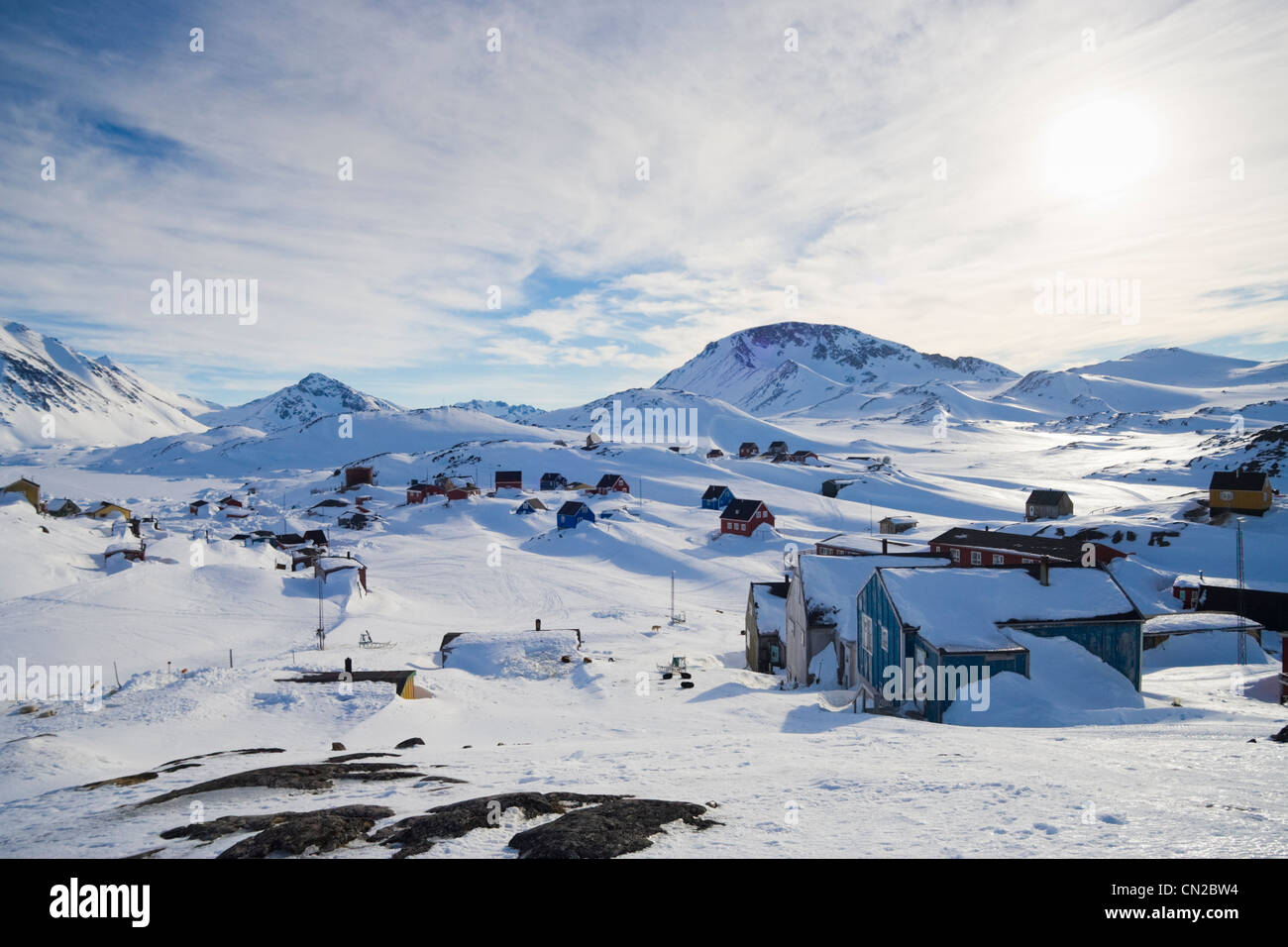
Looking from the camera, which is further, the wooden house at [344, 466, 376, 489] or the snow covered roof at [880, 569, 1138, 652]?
the wooden house at [344, 466, 376, 489]

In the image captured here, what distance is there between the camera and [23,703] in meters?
21.7

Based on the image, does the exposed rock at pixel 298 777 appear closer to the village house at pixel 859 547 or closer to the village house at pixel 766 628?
the village house at pixel 766 628

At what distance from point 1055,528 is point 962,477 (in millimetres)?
57067

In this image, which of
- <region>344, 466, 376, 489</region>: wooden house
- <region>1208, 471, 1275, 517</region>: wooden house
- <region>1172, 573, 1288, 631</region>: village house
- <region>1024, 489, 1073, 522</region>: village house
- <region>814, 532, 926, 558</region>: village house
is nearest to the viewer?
<region>1172, 573, 1288, 631</region>: village house

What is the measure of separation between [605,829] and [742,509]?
57147 mm

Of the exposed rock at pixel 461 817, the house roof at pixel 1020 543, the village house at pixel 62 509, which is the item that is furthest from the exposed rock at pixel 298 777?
the village house at pixel 62 509

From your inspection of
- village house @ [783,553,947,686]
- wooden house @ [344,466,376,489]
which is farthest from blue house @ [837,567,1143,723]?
wooden house @ [344,466,376,489]

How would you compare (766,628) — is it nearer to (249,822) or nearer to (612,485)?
(249,822)

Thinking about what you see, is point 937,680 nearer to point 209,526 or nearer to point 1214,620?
point 1214,620

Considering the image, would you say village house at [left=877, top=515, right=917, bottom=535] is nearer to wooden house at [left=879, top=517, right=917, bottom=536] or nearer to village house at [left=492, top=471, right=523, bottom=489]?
wooden house at [left=879, top=517, right=917, bottom=536]

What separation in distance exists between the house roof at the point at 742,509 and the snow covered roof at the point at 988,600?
41636mm

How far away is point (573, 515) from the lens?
222ft

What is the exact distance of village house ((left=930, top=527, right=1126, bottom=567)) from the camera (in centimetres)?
3831
